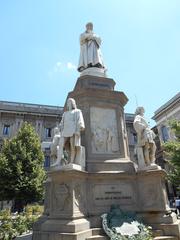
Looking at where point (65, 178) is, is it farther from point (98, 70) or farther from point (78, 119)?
point (98, 70)

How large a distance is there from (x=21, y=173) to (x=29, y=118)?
14.9m

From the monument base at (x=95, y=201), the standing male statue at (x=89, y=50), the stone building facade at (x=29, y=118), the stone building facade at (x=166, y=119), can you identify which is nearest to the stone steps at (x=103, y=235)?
the monument base at (x=95, y=201)

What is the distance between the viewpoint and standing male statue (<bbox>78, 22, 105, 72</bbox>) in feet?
33.7

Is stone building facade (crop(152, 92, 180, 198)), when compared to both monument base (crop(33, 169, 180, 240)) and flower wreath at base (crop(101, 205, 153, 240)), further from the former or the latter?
flower wreath at base (crop(101, 205, 153, 240))

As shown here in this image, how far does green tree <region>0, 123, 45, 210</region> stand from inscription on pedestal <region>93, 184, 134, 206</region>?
49.9 feet

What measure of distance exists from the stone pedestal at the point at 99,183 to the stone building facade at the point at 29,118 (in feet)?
82.0

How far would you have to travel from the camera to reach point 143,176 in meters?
7.54

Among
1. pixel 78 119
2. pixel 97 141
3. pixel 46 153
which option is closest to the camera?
pixel 78 119

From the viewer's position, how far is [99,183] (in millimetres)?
7207

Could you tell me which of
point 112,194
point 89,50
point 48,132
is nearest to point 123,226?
point 112,194

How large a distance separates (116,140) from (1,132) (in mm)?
28333

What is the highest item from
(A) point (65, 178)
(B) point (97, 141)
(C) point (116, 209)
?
(B) point (97, 141)

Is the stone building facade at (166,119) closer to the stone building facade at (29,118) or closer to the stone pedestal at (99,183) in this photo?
the stone building facade at (29,118)

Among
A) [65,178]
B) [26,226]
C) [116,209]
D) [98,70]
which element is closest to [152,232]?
[116,209]
